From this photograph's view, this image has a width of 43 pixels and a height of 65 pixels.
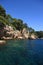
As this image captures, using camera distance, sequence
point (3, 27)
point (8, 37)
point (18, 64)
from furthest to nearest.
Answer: point (8, 37) < point (3, 27) < point (18, 64)

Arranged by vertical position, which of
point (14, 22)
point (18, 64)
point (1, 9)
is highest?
point (1, 9)

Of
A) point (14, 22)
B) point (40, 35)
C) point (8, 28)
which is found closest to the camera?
point (8, 28)

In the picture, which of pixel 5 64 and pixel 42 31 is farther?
pixel 42 31

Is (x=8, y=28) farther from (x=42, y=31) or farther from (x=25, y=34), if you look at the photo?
(x=42, y=31)

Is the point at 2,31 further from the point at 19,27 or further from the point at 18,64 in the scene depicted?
the point at 18,64

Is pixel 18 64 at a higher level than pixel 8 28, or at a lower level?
lower

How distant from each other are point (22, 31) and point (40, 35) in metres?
46.3

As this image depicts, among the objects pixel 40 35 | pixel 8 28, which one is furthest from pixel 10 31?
pixel 40 35

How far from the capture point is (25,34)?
376 ft

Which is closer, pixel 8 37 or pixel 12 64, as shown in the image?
pixel 12 64

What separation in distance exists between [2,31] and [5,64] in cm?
5678

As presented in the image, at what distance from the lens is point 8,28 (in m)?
82.9

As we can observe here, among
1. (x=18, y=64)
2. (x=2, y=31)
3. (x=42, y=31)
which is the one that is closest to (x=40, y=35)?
(x=42, y=31)

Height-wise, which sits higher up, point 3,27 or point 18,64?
point 3,27
